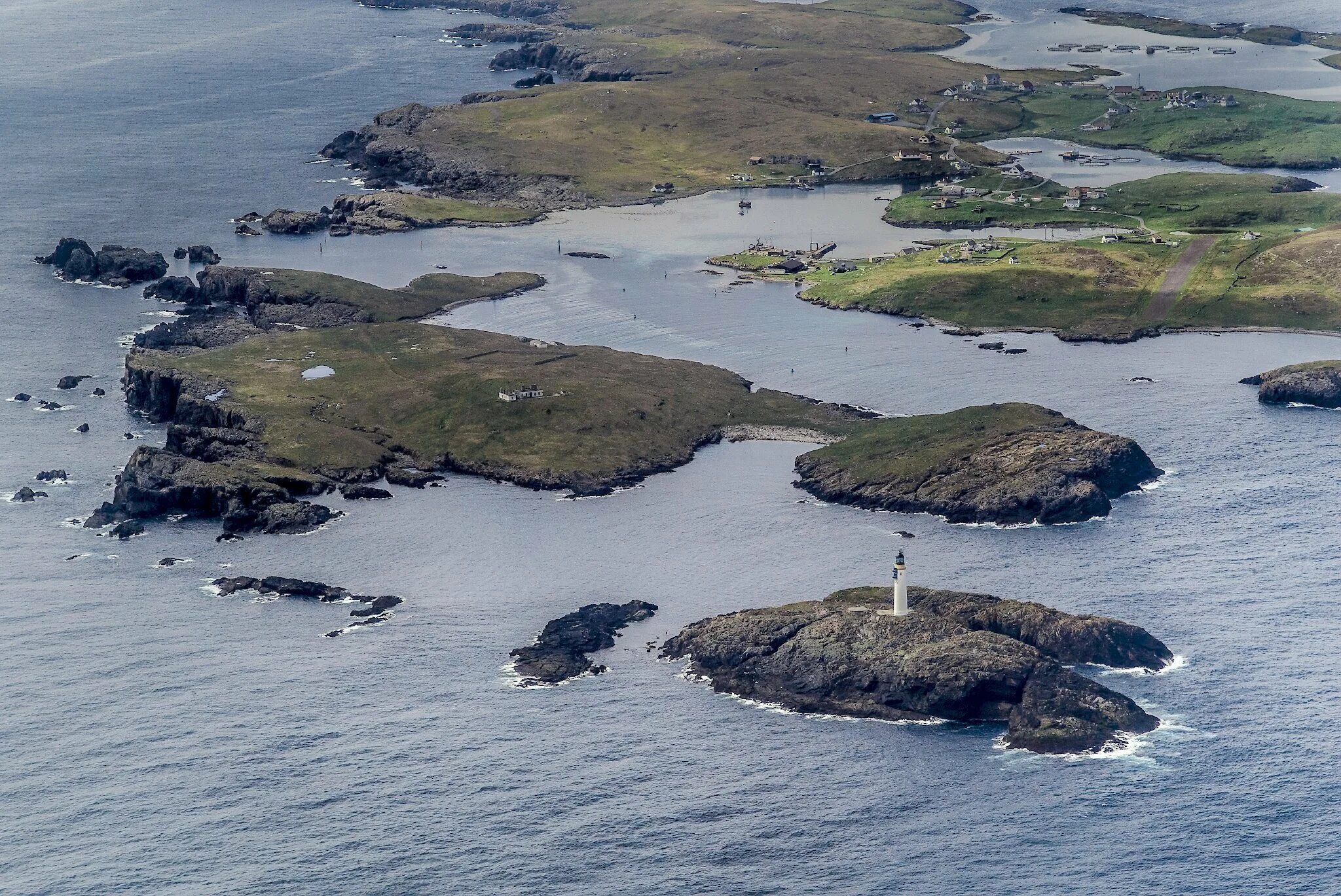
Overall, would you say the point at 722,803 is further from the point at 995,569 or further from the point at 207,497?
the point at 207,497

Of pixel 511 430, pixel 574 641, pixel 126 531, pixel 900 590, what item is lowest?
pixel 574 641

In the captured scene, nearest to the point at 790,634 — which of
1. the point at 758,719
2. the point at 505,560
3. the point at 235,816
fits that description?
the point at 758,719

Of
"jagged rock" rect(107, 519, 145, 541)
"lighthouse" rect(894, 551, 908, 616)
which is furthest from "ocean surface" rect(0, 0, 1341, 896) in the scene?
"lighthouse" rect(894, 551, 908, 616)

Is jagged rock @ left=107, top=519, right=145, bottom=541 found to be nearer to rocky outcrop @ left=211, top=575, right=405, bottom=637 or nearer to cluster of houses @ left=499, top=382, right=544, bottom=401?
rocky outcrop @ left=211, top=575, right=405, bottom=637

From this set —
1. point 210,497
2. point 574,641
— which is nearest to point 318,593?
point 210,497

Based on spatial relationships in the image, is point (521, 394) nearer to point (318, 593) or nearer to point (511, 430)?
point (511, 430)

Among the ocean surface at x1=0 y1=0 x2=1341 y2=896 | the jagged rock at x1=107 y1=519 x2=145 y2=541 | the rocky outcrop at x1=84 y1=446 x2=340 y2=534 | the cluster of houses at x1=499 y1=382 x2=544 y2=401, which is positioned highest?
the cluster of houses at x1=499 y1=382 x2=544 y2=401
